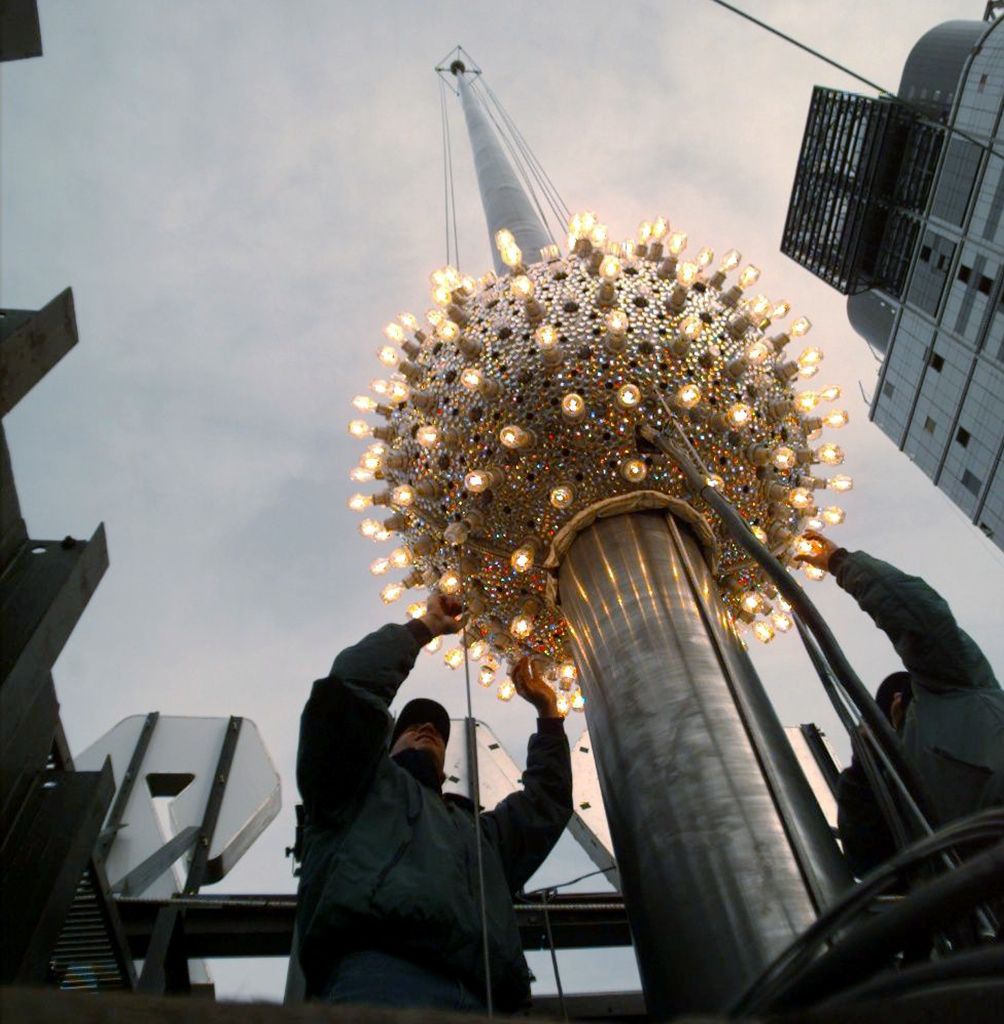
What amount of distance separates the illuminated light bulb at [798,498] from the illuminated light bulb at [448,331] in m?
2.23

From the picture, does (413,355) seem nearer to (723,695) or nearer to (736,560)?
(736,560)

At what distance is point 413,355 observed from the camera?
17.4 feet

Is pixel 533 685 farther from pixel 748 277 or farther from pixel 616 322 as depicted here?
pixel 748 277

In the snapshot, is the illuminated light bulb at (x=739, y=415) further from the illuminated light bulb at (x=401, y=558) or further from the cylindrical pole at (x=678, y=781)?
the illuminated light bulb at (x=401, y=558)

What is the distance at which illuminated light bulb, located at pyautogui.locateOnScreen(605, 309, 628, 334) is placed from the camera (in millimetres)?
4555

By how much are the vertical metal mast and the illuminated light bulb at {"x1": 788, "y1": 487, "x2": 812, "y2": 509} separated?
879mm

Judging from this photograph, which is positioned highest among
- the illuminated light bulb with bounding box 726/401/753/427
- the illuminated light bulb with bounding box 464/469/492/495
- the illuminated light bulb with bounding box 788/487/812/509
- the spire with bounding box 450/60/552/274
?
the spire with bounding box 450/60/552/274

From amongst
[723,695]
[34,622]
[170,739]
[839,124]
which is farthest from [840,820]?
[839,124]

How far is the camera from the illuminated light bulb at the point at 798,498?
15.5ft

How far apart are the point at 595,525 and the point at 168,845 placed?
3199 millimetres

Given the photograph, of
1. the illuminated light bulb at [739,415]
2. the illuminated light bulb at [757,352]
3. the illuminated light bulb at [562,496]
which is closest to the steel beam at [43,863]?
the illuminated light bulb at [562,496]

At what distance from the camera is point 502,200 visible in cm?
917

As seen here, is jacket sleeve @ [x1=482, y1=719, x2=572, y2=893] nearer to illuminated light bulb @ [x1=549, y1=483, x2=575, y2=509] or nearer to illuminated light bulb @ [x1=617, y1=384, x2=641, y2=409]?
illuminated light bulb @ [x1=549, y1=483, x2=575, y2=509]

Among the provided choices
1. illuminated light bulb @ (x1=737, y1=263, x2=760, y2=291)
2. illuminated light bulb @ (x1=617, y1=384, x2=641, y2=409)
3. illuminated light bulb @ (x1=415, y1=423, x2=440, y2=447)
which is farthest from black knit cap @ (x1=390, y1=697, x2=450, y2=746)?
illuminated light bulb @ (x1=737, y1=263, x2=760, y2=291)
